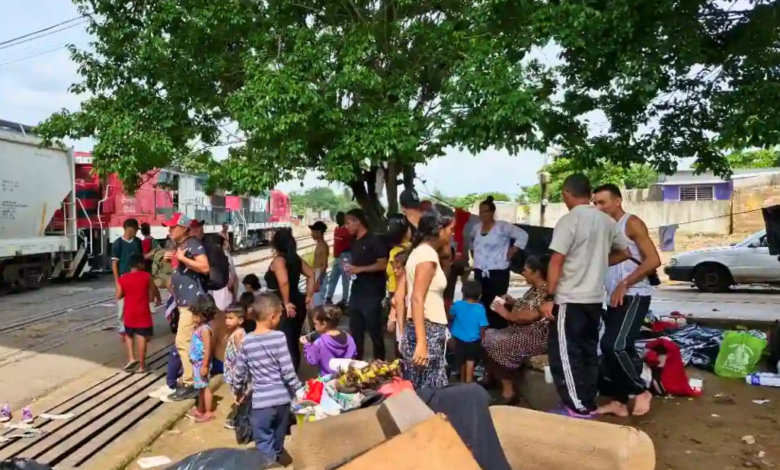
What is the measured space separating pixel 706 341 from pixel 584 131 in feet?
8.35

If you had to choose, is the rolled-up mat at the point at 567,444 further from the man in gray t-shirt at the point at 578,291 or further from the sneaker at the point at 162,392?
the sneaker at the point at 162,392

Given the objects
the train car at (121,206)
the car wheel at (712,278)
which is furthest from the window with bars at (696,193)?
the train car at (121,206)

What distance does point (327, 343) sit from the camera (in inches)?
208

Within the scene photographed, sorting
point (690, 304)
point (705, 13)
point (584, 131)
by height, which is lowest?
point (690, 304)

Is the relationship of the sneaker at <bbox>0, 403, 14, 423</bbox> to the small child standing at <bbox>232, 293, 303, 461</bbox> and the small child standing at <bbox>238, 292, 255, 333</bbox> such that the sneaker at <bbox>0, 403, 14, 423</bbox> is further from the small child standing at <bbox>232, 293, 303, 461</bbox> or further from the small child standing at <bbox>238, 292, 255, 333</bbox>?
the small child standing at <bbox>232, 293, 303, 461</bbox>

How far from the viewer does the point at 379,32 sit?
7.73m

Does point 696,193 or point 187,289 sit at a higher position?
point 696,193

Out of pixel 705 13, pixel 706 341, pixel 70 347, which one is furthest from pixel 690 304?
pixel 70 347

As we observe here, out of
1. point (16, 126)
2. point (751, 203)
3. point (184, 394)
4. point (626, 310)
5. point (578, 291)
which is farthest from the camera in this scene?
point (751, 203)

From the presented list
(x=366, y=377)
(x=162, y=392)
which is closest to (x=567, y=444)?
(x=366, y=377)

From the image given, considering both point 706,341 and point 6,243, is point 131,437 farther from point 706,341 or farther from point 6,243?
point 6,243

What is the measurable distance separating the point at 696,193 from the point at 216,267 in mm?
35265

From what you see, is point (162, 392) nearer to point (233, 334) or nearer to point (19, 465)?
point (233, 334)

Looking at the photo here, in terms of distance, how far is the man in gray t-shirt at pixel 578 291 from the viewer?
16.0 feet
